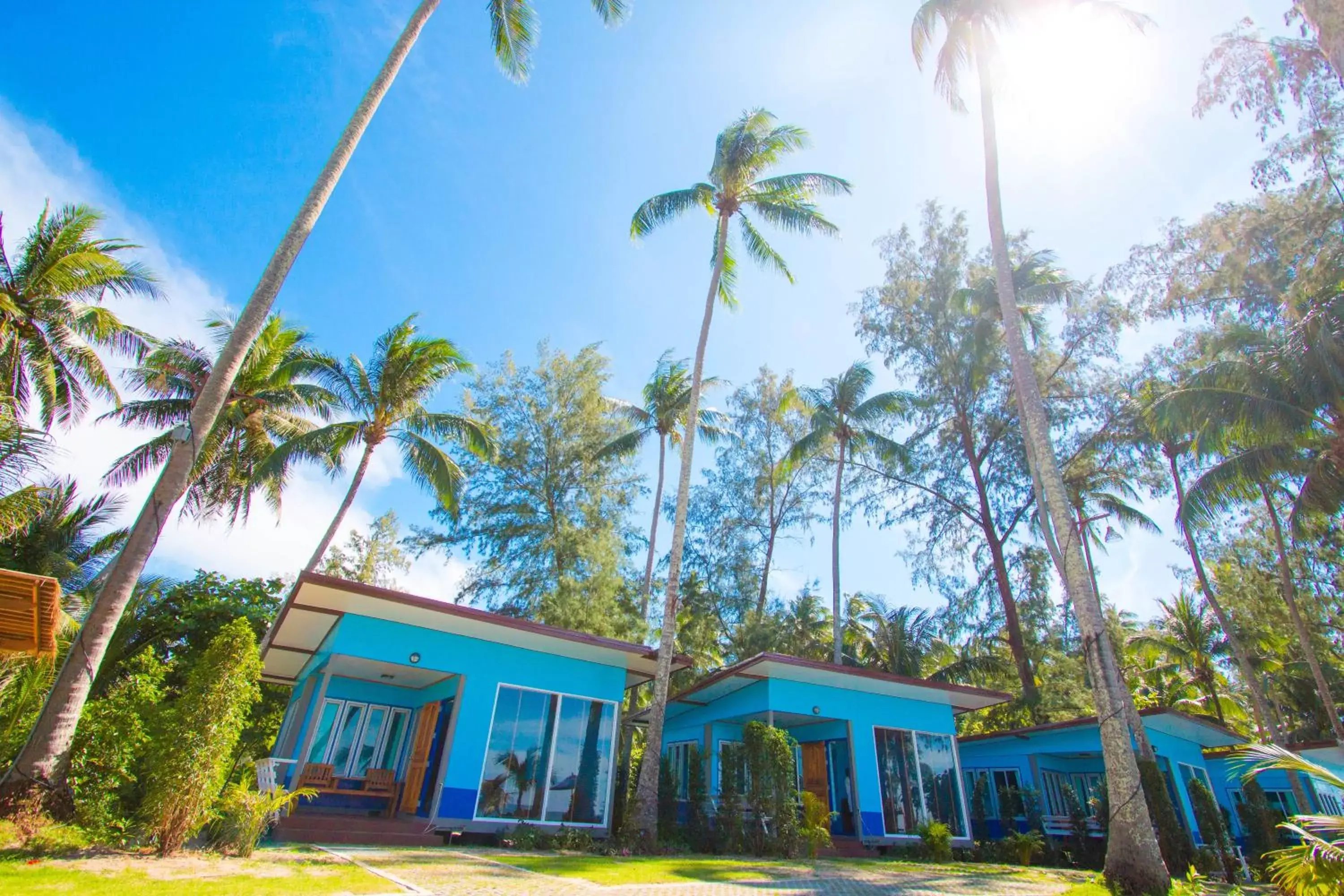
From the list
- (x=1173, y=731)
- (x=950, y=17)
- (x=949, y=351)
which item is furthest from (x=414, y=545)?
(x=1173, y=731)

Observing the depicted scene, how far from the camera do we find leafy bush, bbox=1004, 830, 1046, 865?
1333 cm

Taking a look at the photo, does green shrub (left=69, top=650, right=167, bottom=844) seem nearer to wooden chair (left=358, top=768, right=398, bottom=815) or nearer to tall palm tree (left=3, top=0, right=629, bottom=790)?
tall palm tree (left=3, top=0, right=629, bottom=790)

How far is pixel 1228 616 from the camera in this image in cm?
2334

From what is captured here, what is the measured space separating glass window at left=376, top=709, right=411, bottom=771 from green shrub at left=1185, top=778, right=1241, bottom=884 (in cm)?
1653

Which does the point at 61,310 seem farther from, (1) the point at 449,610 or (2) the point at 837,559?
A: (2) the point at 837,559

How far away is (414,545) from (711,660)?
12004 millimetres

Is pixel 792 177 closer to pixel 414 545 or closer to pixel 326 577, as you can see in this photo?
pixel 326 577

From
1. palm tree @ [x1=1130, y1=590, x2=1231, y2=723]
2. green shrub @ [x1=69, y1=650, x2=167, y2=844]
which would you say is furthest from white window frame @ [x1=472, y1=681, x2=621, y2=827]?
palm tree @ [x1=1130, y1=590, x2=1231, y2=723]

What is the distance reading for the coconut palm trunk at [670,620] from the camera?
10.9m

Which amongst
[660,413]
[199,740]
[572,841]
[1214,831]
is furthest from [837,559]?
[199,740]

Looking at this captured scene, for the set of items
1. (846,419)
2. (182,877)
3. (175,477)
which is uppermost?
(846,419)

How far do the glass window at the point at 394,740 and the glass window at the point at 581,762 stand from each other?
424 cm

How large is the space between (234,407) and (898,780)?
59.9 feet

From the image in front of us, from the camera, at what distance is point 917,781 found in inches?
575
